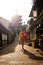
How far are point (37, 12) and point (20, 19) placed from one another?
2079 inches

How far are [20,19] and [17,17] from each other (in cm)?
220

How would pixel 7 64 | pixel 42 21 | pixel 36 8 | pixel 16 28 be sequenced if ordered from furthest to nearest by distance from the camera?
pixel 16 28 → pixel 36 8 → pixel 42 21 → pixel 7 64

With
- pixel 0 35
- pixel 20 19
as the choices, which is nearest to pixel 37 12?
pixel 0 35

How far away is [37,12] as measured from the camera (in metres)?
21.8

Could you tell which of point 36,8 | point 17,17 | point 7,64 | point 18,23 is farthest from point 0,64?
point 17,17

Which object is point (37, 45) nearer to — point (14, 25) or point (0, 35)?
point (0, 35)

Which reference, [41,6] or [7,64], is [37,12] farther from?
[7,64]

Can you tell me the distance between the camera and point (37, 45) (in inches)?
783

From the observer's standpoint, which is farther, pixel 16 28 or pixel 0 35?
pixel 16 28

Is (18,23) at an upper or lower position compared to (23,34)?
upper

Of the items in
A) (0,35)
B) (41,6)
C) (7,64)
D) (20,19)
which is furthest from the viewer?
(20,19)

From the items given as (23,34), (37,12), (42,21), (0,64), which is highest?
(37,12)

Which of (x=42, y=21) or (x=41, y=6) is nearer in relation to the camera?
(x=42, y=21)

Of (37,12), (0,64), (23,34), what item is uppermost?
(37,12)
